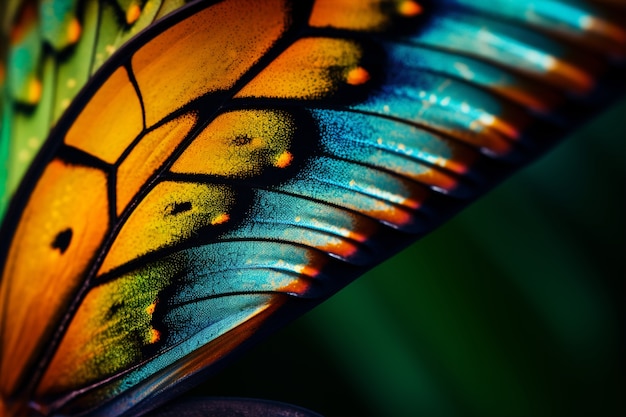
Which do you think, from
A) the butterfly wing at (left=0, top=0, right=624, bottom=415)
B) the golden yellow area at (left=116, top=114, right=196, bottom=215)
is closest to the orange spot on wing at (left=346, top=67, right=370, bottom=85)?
the butterfly wing at (left=0, top=0, right=624, bottom=415)

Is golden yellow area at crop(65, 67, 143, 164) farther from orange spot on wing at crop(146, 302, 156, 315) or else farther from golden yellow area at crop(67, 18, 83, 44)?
golden yellow area at crop(67, 18, 83, 44)

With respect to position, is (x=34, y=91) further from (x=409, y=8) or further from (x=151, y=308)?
(x=409, y=8)

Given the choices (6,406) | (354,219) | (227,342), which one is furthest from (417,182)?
(6,406)

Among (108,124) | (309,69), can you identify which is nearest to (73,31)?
(108,124)

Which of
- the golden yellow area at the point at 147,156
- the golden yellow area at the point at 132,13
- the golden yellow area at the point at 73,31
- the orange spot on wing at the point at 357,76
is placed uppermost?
the golden yellow area at the point at 73,31

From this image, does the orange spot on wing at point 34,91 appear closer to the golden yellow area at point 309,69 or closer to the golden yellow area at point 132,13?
the golden yellow area at point 132,13

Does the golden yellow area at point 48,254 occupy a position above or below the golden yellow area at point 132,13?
below

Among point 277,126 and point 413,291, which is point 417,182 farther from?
point 413,291

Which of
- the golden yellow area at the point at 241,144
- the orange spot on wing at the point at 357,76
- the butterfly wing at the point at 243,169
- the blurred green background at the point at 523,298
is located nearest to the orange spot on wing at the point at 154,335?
the butterfly wing at the point at 243,169
